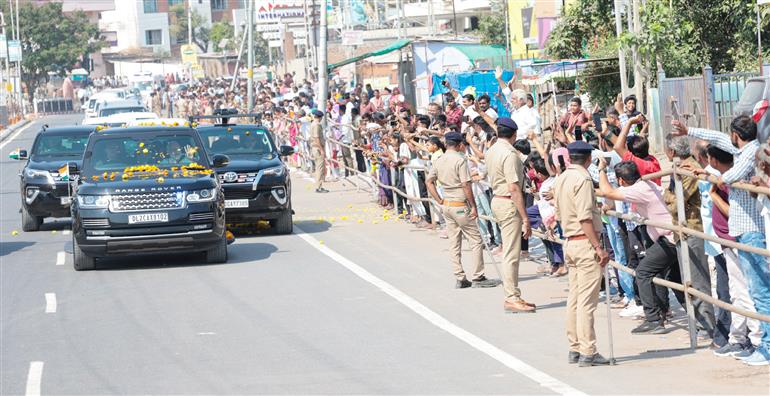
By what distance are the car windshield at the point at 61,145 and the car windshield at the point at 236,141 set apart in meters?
3.20

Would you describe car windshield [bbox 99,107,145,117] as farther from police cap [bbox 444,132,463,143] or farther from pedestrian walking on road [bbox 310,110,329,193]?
police cap [bbox 444,132,463,143]

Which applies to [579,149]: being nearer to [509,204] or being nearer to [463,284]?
[509,204]

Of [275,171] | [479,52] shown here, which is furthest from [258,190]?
[479,52]

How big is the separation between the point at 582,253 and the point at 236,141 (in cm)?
1268

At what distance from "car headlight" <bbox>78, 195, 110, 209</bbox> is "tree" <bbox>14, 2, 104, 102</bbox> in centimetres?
10510

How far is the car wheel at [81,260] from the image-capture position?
17.1 meters

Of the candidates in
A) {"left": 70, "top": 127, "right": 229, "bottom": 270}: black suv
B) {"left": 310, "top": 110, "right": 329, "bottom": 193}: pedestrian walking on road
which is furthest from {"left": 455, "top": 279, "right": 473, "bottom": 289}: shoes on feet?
{"left": 310, "top": 110, "right": 329, "bottom": 193}: pedestrian walking on road

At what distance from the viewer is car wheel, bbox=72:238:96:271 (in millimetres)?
17141

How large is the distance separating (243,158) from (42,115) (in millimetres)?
86287

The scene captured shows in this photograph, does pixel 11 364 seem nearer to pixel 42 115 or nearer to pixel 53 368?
pixel 53 368

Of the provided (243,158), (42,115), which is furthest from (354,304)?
(42,115)

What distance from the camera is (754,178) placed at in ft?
31.5

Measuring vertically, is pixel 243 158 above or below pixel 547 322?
above

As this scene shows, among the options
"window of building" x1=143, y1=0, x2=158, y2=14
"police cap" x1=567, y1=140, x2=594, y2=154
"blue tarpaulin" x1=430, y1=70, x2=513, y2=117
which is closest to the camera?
"police cap" x1=567, y1=140, x2=594, y2=154
